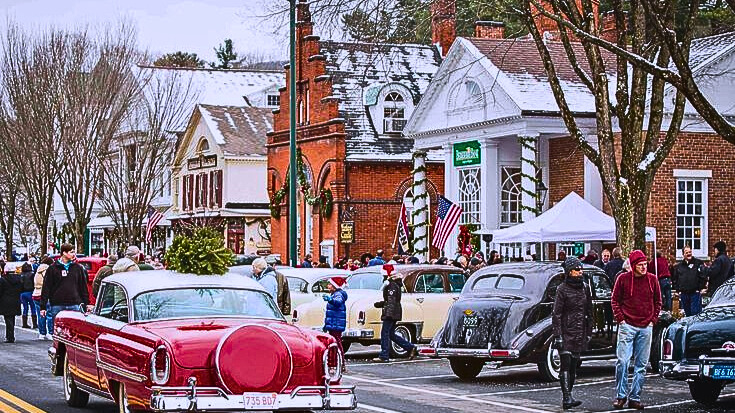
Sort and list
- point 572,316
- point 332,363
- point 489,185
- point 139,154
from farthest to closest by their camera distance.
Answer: point 139,154 → point 489,185 → point 572,316 → point 332,363

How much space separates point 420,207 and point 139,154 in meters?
13.3

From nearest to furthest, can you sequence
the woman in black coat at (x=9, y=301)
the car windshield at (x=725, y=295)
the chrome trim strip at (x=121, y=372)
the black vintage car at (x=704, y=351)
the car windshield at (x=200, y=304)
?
1. the chrome trim strip at (x=121, y=372)
2. the car windshield at (x=200, y=304)
3. the black vintage car at (x=704, y=351)
4. the car windshield at (x=725, y=295)
5. the woman in black coat at (x=9, y=301)

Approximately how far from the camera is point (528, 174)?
36156 mm

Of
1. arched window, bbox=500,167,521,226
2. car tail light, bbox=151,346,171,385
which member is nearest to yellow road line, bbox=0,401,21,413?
car tail light, bbox=151,346,171,385

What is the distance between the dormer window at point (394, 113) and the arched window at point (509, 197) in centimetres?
1122

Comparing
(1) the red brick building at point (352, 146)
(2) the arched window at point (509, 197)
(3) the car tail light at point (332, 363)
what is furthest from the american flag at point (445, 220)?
Answer: (3) the car tail light at point (332, 363)

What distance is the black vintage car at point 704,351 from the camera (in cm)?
1566

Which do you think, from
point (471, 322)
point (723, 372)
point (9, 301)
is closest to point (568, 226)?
point (471, 322)

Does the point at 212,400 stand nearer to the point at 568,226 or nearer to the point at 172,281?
the point at 172,281

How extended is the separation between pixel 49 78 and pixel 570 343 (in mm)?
35785

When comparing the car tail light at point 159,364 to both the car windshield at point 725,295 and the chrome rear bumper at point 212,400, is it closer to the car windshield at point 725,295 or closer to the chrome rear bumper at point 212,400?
the chrome rear bumper at point 212,400

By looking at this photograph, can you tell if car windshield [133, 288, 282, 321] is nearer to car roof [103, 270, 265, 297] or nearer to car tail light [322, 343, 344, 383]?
car roof [103, 270, 265, 297]

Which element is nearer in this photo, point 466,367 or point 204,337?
point 204,337

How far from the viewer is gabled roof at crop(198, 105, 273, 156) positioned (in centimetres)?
6259
